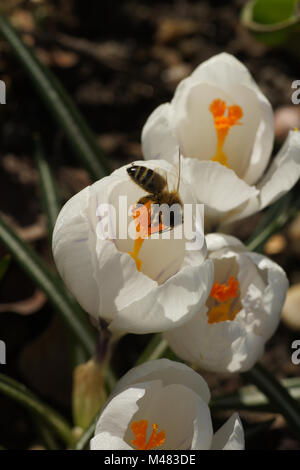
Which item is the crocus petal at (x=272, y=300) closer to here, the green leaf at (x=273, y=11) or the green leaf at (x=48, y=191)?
the green leaf at (x=48, y=191)

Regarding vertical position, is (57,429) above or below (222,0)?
below

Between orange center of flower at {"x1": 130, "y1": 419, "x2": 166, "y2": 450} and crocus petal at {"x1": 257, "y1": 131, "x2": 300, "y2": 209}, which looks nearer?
orange center of flower at {"x1": 130, "y1": 419, "x2": 166, "y2": 450}

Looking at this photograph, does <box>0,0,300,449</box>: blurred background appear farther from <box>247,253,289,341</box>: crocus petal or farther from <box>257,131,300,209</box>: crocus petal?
<box>257,131,300,209</box>: crocus petal

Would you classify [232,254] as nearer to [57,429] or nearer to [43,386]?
[57,429]

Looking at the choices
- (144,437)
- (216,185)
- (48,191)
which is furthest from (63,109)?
(144,437)

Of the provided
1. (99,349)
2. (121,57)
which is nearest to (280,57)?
(121,57)

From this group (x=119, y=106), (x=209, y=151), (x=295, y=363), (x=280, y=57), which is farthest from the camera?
(x=280, y=57)

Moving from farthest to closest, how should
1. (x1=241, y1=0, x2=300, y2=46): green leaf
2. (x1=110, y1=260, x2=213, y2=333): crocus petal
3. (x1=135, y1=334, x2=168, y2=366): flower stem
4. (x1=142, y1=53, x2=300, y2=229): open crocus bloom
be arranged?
(x1=241, y1=0, x2=300, y2=46): green leaf, (x1=135, y1=334, x2=168, y2=366): flower stem, (x1=142, y1=53, x2=300, y2=229): open crocus bloom, (x1=110, y1=260, x2=213, y2=333): crocus petal

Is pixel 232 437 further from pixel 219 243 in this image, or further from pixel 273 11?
pixel 273 11

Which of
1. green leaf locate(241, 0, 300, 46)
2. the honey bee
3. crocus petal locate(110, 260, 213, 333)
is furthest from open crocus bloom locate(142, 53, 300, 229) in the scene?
green leaf locate(241, 0, 300, 46)
